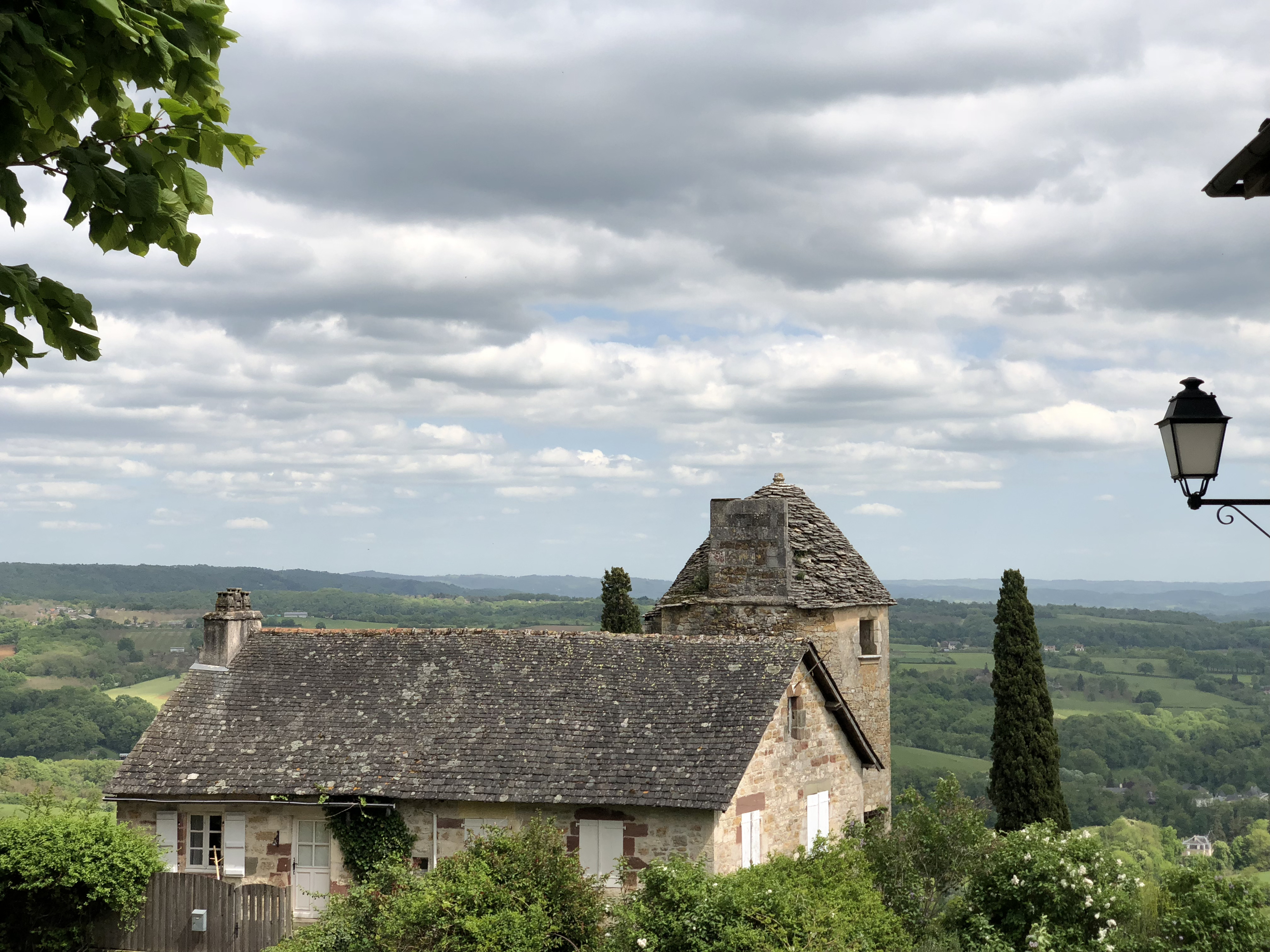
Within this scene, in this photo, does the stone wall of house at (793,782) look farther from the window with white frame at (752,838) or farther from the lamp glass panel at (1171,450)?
the lamp glass panel at (1171,450)

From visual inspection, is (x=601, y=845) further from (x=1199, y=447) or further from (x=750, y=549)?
(x=1199, y=447)

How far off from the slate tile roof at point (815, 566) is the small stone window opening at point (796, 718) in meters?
4.15

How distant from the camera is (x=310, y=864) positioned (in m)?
24.2

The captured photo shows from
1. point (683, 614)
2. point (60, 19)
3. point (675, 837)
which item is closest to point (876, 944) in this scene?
point (675, 837)

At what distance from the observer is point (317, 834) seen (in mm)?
24203

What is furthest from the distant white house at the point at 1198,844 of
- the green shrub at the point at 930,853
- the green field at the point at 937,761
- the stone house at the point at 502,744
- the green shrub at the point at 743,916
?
the green shrub at the point at 743,916

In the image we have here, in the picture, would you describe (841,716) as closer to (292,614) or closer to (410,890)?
(410,890)

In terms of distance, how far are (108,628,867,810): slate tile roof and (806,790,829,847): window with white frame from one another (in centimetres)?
183

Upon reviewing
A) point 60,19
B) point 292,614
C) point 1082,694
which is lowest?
point 1082,694

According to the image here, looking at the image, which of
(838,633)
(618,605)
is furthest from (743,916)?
(618,605)

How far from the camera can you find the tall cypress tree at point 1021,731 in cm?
3012

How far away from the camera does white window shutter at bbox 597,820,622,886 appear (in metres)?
22.5

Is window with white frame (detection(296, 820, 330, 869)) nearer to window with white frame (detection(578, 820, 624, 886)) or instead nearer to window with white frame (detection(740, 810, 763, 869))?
window with white frame (detection(578, 820, 624, 886))

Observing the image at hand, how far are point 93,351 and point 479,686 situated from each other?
66.6ft
